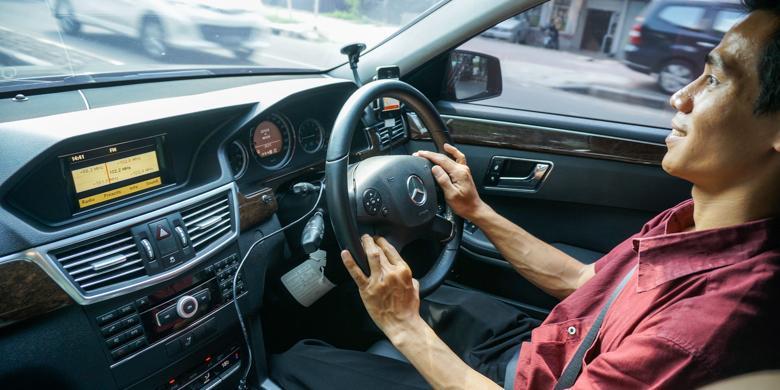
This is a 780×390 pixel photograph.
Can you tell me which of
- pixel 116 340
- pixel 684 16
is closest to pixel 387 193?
pixel 116 340

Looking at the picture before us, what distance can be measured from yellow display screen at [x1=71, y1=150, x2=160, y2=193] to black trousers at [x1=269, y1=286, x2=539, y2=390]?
0.69m

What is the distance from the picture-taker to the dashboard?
3.81ft

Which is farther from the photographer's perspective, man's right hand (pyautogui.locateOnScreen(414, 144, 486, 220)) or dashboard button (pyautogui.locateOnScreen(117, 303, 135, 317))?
man's right hand (pyautogui.locateOnScreen(414, 144, 486, 220))

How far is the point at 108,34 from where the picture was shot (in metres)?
1.84

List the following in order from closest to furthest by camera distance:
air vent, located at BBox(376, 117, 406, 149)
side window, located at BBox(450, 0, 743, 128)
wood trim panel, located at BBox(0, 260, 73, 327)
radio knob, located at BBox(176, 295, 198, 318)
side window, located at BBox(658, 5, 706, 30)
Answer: wood trim panel, located at BBox(0, 260, 73, 327) → radio knob, located at BBox(176, 295, 198, 318) → air vent, located at BBox(376, 117, 406, 149) → side window, located at BBox(450, 0, 743, 128) → side window, located at BBox(658, 5, 706, 30)

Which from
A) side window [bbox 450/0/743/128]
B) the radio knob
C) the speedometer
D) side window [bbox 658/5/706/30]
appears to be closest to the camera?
the radio knob

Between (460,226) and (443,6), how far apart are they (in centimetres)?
89

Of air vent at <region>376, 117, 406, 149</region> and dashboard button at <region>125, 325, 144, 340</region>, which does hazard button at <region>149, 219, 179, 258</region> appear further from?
air vent at <region>376, 117, 406, 149</region>

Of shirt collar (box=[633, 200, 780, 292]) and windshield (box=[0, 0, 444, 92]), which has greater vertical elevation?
windshield (box=[0, 0, 444, 92])

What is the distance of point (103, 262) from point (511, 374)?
1.06m

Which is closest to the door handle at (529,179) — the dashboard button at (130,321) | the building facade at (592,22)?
the dashboard button at (130,321)

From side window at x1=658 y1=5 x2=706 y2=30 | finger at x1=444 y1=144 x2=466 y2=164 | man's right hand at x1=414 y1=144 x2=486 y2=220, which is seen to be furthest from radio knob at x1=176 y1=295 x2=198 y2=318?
side window at x1=658 y1=5 x2=706 y2=30

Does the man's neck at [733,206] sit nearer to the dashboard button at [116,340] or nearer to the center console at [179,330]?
the center console at [179,330]

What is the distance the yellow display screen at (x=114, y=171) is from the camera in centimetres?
128
